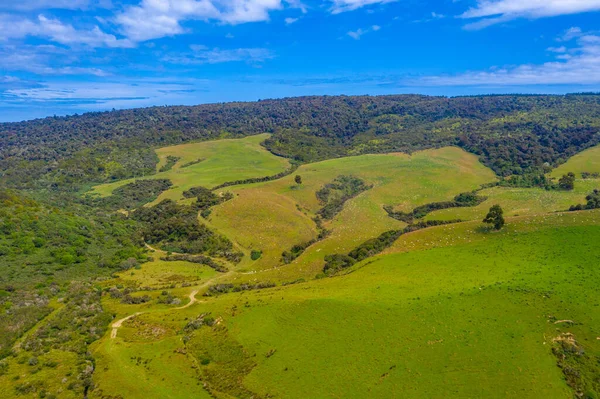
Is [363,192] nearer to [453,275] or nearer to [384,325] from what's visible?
[453,275]

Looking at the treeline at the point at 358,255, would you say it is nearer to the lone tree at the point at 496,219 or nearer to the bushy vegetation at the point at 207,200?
the lone tree at the point at 496,219

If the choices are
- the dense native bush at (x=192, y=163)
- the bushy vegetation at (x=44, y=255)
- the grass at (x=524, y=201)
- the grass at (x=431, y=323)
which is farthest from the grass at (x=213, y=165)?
the grass at (x=431, y=323)

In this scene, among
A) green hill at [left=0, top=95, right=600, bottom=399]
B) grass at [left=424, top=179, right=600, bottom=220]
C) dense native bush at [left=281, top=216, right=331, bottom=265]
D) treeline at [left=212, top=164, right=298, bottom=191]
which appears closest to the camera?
green hill at [left=0, top=95, right=600, bottom=399]

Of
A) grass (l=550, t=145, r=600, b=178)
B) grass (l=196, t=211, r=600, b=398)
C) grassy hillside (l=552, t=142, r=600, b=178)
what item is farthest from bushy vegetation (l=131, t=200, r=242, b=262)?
grassy hillside (l=552, t=142, r=600, b=178)

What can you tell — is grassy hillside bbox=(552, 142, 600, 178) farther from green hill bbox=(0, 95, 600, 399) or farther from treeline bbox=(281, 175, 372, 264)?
treeline bbox=(281, 175, 372, 264)

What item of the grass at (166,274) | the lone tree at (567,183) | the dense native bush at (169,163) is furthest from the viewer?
the dense native bush at (169,163)

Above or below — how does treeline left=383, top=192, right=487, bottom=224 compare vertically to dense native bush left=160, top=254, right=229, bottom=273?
above
